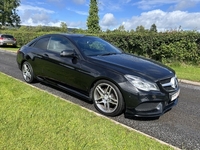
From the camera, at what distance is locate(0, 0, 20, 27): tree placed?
1452 inches

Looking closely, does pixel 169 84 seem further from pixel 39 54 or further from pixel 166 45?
pixel 166 45

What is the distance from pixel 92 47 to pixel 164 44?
24.1 feet

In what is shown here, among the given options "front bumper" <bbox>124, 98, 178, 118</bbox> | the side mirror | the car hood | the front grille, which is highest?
the side mirror

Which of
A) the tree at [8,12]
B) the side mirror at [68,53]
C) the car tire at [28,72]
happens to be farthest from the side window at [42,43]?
the tree at [8,12]

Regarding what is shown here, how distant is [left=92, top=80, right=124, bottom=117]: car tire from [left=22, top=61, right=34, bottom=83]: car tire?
234 centimetres

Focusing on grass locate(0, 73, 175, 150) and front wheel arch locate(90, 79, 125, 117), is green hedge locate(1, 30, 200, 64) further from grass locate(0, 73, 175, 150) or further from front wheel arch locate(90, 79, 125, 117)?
grass locate(0, 73, 175, 150)

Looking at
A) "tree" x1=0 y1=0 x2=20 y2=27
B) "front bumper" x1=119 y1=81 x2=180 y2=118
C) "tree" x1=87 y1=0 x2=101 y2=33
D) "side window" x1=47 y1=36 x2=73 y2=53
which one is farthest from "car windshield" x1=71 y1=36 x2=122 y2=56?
"tree" x1=0 y1=0 x2=20 y2=27

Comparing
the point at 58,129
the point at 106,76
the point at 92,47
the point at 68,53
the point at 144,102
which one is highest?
the point at 92,47

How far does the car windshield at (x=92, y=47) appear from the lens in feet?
13.8

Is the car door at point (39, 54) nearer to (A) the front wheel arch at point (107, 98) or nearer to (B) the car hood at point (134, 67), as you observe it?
(B) the car hood at point (134, 67)

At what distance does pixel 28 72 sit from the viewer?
18.0ft

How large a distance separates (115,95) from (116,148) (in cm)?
117

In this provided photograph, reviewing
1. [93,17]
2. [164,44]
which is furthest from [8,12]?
[164,44]

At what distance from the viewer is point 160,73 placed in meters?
3.59
